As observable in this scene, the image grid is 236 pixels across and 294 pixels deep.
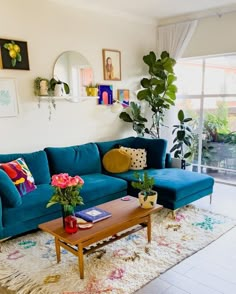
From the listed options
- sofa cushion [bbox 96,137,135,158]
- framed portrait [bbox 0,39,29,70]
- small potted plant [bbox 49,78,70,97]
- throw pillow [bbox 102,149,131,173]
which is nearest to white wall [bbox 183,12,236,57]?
sofa cushion [bbox 96,137,135,158]

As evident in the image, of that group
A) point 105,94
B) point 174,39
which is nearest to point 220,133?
point 174,39

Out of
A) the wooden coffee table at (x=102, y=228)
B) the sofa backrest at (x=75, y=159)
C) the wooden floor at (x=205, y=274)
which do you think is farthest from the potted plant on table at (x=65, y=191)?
the sofa backrest at (x=75, y=159)

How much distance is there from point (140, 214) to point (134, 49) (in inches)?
123

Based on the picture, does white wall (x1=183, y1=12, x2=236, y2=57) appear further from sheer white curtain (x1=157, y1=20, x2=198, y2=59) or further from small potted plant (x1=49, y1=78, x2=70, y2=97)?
small potted plant (x1=49, y1=78, x2=70, y2=97)

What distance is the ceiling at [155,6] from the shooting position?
386cm

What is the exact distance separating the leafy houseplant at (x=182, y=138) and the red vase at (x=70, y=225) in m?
2.76

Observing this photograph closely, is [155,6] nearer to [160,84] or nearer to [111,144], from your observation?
[160,84]

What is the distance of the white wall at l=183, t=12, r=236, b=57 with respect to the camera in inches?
164

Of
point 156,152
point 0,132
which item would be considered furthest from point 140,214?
point 0,132

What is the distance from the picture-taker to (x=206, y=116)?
15.8ft

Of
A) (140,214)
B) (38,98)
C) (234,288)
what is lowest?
(234,288)

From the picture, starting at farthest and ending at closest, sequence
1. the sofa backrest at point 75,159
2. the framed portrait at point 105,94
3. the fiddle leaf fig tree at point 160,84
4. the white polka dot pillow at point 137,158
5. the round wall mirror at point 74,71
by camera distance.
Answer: the fiddle leaf fig tree at point 160,84 < the framed portrait at point 105,94 < the white polka dot pillow at point 137,158 < the round wall mirror at point 74,71 < the sofa backrest at point 75,159

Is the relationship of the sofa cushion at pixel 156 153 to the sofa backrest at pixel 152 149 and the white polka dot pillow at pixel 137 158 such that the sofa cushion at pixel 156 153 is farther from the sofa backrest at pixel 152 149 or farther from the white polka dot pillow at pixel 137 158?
the white polka dot pillow at pixel 137 158

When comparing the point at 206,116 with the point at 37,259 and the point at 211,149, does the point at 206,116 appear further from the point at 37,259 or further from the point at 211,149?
the point at 37,259
